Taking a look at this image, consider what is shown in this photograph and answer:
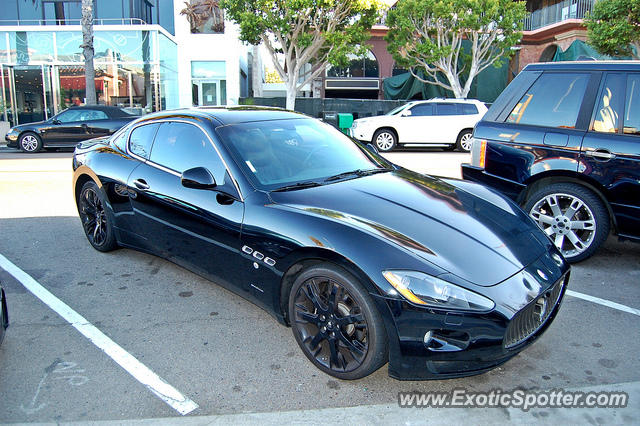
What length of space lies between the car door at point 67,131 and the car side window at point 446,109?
11.0m

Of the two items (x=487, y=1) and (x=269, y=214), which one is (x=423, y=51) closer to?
(x=487, y=1)

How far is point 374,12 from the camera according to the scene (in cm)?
2033

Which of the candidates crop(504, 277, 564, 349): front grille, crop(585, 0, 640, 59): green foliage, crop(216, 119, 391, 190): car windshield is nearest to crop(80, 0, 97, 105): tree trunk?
crop(216, 119, 391, 190): car windshield

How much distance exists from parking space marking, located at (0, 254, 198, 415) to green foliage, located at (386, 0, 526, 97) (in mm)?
19578

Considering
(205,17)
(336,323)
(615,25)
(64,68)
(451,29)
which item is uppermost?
(205,17)

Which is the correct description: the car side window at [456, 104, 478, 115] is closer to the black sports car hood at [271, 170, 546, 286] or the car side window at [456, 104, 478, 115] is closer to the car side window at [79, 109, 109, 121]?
the car side window at [79, 109, 109, 121]

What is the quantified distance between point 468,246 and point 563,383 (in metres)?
0.95

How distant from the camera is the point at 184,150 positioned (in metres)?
4.02

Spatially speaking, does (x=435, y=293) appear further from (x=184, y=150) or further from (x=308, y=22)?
(x=308, y=22)

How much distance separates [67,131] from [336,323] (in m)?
15.2

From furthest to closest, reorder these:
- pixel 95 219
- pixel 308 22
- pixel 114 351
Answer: pixel 308 22, pixel 95 219, pixel 114 351

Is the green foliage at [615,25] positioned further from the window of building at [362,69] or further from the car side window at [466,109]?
the window of building at [362,69]

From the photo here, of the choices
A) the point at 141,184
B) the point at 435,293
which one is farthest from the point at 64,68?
the point at 435,293

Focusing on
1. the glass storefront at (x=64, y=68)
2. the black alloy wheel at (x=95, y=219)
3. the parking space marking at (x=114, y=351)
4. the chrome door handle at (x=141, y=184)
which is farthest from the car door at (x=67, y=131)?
the chrome door handle at (x=141, y=184)
